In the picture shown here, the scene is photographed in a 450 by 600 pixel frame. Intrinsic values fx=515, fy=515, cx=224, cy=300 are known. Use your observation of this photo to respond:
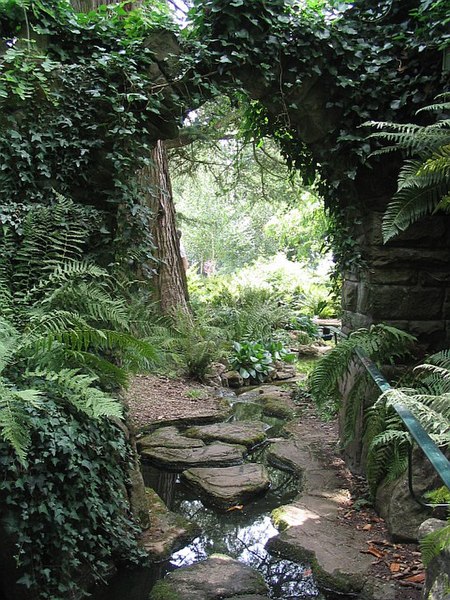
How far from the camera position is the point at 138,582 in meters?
2.56

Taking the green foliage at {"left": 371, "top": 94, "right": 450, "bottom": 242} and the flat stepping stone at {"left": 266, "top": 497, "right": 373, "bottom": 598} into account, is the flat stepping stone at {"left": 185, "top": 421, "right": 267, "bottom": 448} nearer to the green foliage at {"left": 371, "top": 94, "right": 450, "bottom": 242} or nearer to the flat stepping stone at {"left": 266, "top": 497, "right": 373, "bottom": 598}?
the flat stepping stone at {"left": 266, "top": 497, "right": 373, "bottom": 598}

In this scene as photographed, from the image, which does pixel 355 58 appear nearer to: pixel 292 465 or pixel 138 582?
pixel 292 465

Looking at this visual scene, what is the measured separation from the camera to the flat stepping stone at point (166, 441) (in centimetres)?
429

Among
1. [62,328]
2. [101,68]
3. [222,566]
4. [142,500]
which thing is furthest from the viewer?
[101,68]

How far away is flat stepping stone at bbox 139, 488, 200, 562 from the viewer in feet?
9.13

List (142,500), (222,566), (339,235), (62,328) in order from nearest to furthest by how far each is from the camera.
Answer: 1. (62,328)
2. (222,566)
3. (142,500)
4. (339,235)

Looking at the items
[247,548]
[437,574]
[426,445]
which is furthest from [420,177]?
[247,548]

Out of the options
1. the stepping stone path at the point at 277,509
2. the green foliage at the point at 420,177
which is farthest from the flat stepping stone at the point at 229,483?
the green foliage at the point at 420,177

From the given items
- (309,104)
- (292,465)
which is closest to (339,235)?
(309,104)

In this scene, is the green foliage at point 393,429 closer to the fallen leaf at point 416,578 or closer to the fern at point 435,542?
the fallen leaf at point 416,578

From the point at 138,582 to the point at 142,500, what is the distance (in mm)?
482

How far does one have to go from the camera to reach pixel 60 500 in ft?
7.11

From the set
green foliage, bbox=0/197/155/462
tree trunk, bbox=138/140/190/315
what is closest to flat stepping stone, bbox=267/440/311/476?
green foliage, bbox=0/197/155/462

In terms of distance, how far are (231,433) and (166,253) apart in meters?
3.40
